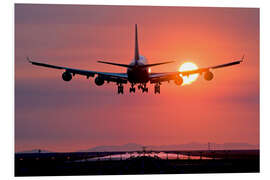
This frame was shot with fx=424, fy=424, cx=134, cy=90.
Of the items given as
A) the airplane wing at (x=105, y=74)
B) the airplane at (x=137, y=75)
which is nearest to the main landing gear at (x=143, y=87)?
the airplane at (x=137, y=75)

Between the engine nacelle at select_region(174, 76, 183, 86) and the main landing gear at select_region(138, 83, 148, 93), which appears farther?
the main landing gear at select_region(138, 83, 148, 93)

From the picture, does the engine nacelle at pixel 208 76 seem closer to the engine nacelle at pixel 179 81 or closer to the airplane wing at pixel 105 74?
the engine nacelle at pixel 179 81

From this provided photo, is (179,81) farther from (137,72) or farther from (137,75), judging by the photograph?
(137,72)

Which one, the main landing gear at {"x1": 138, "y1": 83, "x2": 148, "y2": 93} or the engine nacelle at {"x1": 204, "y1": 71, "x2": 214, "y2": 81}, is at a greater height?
the engine nacelle at {"x1": 204, "y1": 71, "x2": 214, "y2": 81}

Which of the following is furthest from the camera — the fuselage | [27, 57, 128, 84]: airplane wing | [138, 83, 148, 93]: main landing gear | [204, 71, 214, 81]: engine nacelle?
[138, 83, 148, 93]: main landing gear

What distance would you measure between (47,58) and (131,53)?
13867mm

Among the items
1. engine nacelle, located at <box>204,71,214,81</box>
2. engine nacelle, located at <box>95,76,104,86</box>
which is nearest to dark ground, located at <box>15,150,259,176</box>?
engine nacelle, located at <box>204,71,214,81</box>

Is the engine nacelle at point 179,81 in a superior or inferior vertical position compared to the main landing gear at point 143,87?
superior

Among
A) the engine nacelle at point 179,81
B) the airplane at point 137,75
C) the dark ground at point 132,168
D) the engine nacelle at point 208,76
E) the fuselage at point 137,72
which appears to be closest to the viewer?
the dark ground at point 132,168

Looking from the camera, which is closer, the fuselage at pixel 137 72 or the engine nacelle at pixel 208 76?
the engine nacelle at pixel 208 76

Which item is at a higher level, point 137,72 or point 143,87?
point 137,72

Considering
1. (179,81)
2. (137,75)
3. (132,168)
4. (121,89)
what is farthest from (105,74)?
(132,168)

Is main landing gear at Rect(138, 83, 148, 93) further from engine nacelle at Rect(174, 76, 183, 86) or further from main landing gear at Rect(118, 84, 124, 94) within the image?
engine nacelle at Rect(174, 76, 183, 86)
